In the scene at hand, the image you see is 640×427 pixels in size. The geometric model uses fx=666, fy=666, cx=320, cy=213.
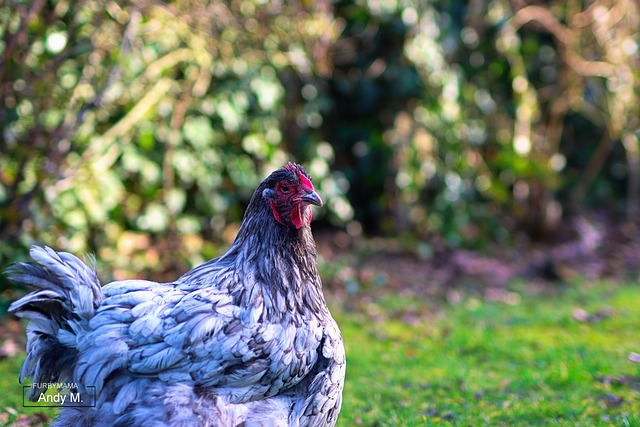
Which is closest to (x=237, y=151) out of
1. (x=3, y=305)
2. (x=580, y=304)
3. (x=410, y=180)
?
(x=410, y=180)

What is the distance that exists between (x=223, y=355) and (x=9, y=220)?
11.3 feet

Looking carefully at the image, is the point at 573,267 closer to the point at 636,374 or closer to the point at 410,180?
the point at 410,180

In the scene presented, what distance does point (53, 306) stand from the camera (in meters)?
2.96

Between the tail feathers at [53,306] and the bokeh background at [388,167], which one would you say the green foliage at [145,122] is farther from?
the tail feathers at [53,306]

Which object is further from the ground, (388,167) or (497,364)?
(388,167)

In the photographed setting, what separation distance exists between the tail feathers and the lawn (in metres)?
1.22

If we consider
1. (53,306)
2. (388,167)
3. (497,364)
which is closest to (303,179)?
(53,306)

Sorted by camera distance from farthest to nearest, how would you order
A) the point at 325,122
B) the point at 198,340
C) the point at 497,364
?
1. the point at 325,122
2. the point at 497,364
3. the point at 198,340

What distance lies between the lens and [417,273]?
806 centimetres

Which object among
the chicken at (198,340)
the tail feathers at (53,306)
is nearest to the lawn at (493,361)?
the chicken at (198,340)

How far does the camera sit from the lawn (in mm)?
4113

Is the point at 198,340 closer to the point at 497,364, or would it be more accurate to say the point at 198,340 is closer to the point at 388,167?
the point at 497,364

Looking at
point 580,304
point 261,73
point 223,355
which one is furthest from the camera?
point 261,73

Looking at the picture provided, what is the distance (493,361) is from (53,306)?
3564mm
